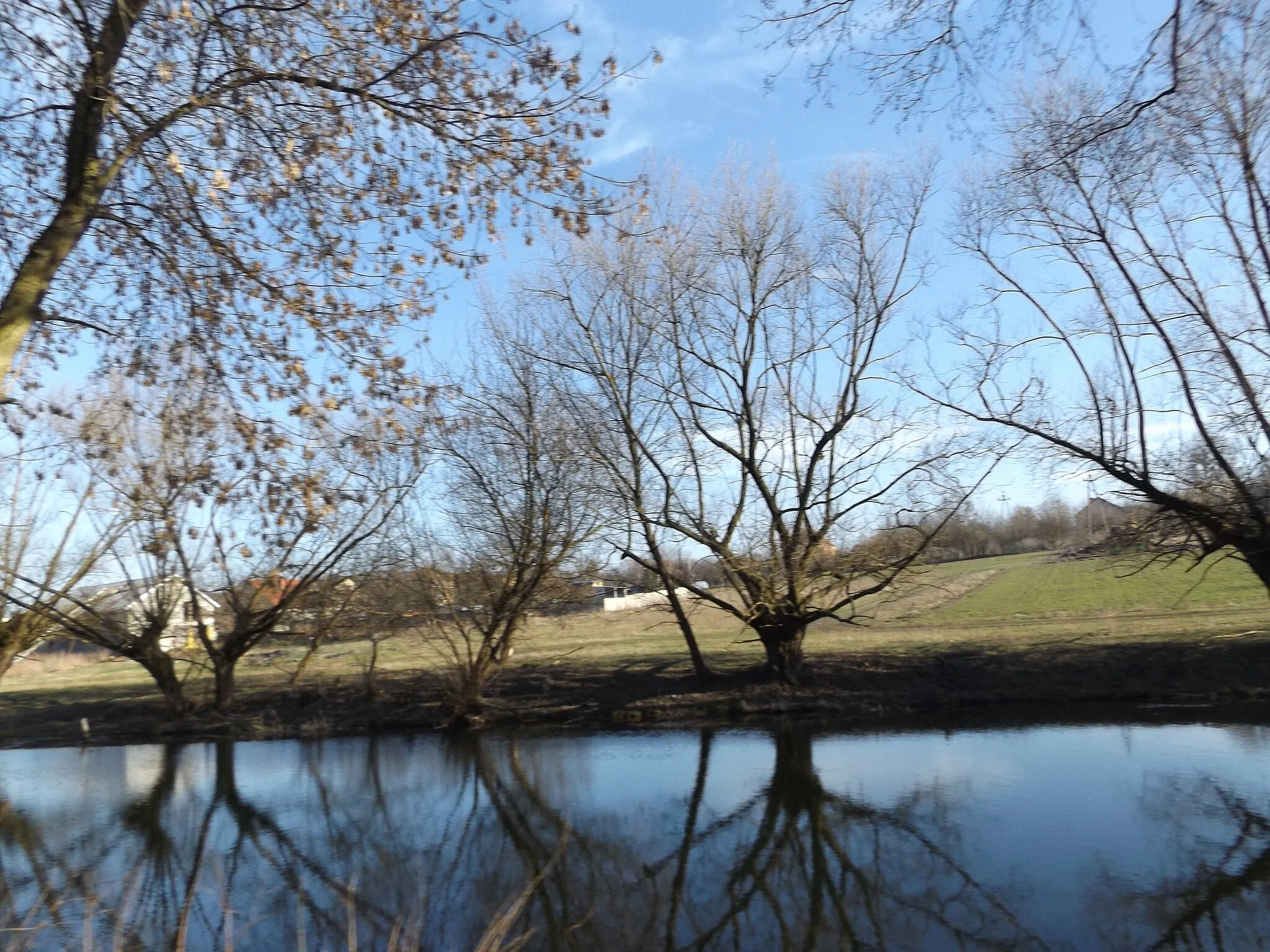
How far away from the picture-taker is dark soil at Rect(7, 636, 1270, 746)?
18.4m

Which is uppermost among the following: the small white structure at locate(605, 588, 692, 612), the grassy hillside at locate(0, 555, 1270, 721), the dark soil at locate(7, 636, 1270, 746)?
the small white structure at locate(605, 588, 692, 612)

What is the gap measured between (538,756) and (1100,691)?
36.5 ft

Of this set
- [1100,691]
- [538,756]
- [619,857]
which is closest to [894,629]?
[1100,691]

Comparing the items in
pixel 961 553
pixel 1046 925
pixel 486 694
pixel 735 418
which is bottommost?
pixel 1046 925

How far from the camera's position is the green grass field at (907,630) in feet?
74.8

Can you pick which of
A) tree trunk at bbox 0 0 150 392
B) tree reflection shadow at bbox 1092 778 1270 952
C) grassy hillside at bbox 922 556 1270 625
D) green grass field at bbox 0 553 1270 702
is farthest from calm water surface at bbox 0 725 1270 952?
grassy hillside at bbox 922 556 1270 625

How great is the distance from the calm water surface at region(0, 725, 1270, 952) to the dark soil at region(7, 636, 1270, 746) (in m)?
2.02

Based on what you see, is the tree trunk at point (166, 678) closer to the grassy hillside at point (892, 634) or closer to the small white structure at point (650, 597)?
the grassy hillside at point (892, 634)

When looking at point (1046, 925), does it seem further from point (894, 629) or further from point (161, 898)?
point (894, 629)

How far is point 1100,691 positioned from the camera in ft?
62.2

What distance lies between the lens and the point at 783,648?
2102cm

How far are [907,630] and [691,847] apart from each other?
17.9m

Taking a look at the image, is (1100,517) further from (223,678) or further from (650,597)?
(223,678)

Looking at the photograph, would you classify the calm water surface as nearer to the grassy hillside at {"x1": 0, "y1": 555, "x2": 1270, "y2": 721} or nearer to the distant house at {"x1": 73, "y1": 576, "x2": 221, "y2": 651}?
the grassy hillside at {"x1": 0, "y1": 555, "x2": 1270, "y2": 721}
